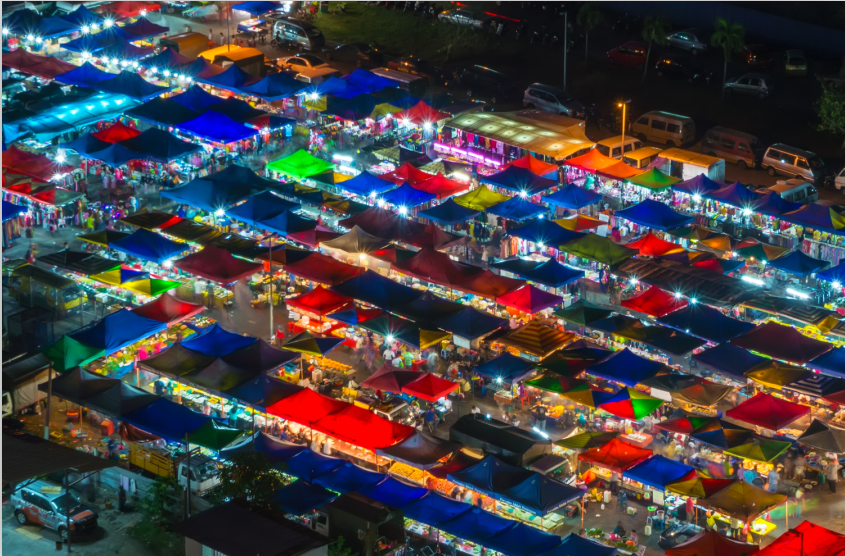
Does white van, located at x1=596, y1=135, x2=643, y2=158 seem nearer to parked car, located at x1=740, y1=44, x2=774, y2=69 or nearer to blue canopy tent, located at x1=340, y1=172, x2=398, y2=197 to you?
blue canopy tent, located at x1=340, y1=172, x2=398, y2=197

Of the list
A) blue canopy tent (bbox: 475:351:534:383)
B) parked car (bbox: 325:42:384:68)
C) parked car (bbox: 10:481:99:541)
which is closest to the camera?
parked car (bbox: 10:481:99:541)

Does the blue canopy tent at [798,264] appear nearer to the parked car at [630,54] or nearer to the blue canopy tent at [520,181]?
the blue canopy tent at [520,181]

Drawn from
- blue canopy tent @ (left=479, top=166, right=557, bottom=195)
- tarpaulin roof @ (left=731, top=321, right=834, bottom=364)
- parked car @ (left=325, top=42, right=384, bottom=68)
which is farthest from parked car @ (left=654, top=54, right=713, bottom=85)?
tarpaulin roof @ (left=731, top=321, right=834, bottom=364)

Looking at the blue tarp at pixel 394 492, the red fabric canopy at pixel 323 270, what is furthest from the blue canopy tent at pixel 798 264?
the blue tarp at pixel 394 492

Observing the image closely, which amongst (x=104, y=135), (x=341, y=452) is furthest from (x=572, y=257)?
(x=104, y=135)

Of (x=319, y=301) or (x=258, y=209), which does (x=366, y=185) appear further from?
(x=319, y=301)

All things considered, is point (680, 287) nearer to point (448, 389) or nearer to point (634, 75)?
point (448, 389)
